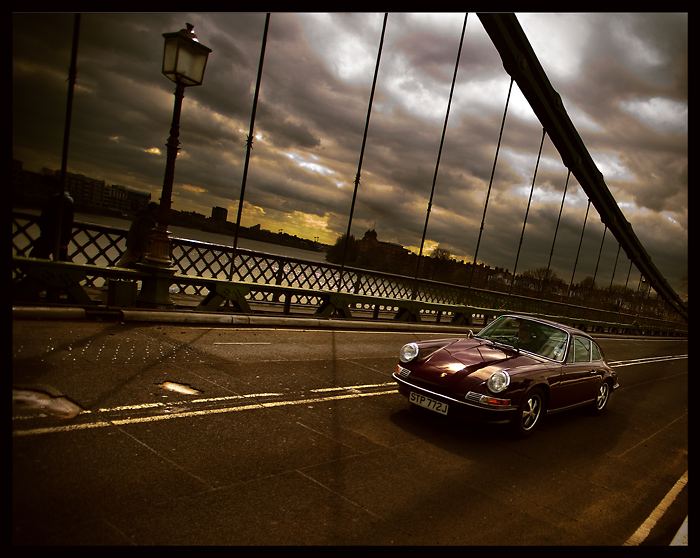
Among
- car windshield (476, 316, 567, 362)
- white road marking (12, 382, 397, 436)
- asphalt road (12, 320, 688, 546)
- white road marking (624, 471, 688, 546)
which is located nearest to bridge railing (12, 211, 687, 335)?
asphalt road (12, 320, 688, 546)

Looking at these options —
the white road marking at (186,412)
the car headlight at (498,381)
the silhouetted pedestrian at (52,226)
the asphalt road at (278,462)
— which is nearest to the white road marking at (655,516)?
the asphalt road at (278,462)

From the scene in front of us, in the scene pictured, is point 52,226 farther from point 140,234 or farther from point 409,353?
point 409,353

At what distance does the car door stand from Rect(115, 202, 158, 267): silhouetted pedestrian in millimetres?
8932

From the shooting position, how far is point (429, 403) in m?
5.63

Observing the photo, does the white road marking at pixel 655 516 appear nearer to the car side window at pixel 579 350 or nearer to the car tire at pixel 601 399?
the car side window at pixel 579 350

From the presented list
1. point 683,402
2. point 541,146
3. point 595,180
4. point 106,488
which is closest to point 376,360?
point 106,488

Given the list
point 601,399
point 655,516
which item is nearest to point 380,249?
point 601,399

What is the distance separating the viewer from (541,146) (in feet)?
93.9

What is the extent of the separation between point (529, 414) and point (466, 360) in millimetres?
1083

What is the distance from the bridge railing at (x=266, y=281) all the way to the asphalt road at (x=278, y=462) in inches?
132

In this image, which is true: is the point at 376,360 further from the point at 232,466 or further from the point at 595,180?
the point at 595,180

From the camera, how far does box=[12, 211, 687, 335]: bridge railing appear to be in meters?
10.1

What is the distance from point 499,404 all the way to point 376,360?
173 inches

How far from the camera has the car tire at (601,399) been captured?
780 cm
